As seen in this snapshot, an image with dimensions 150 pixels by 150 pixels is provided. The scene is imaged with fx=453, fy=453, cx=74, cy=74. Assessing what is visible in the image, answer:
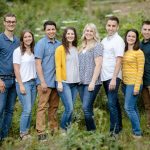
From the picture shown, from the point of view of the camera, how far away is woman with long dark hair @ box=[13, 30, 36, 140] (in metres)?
6.80

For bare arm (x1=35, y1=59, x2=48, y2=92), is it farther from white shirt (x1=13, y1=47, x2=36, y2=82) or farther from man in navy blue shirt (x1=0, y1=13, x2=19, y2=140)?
man in navy blue shirt (x1=0, y1=13, x2=19, y2=140)

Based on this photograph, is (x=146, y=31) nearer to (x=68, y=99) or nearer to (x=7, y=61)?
(x=68, y=99)

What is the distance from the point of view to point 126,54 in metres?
6.93

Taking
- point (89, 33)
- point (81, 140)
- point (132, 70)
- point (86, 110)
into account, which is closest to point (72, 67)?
point (89, 33)

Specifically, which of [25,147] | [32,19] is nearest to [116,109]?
[25,147]

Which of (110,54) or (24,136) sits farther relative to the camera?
(24,136)

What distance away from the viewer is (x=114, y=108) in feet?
23.3

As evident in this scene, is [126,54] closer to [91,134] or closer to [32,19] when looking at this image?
[91,134]

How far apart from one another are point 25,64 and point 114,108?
155 centimetres

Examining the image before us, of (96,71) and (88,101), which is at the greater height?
(96,71)

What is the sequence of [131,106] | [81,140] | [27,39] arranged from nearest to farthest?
[81,140] → [27,39] → [131,106]

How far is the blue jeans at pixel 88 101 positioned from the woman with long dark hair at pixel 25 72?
0.76 m

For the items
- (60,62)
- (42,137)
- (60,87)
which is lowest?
(42,137)

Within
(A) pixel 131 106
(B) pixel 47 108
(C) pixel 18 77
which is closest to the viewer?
(C) pixel 18 77
